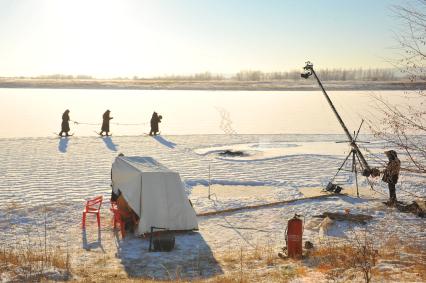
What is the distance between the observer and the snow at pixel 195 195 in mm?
10562

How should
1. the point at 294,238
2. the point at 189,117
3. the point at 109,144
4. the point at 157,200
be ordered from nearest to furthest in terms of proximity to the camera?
1. the point at 294,238
2. the point at 157,200
3. the point at 109,144
4. the point at 189,117

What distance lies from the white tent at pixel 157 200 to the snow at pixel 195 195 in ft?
1.46

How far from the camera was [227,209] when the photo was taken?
528 inches

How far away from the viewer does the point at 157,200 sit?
11.0 metres

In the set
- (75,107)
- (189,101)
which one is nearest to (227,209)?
(75,107)

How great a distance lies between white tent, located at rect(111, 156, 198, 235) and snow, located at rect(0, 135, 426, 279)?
0.44m

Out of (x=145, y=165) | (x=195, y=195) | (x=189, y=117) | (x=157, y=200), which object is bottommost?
(x=195, y=195)

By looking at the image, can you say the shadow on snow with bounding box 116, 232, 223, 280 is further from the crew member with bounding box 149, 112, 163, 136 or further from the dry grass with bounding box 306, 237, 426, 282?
the crew member with bounding box 149, 112, 163, 136

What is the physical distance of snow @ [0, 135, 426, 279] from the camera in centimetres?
1056

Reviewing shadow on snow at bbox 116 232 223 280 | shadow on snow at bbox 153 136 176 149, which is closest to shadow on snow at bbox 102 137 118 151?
shadow on snow at bbox 153 136 176 149

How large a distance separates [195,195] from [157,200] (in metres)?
4.08

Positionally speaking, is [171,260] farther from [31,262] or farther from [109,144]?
[109,144]

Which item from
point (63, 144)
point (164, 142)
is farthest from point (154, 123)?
point (63, 144)

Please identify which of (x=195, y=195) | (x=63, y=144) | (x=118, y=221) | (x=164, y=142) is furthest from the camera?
(x=164, y=142)
